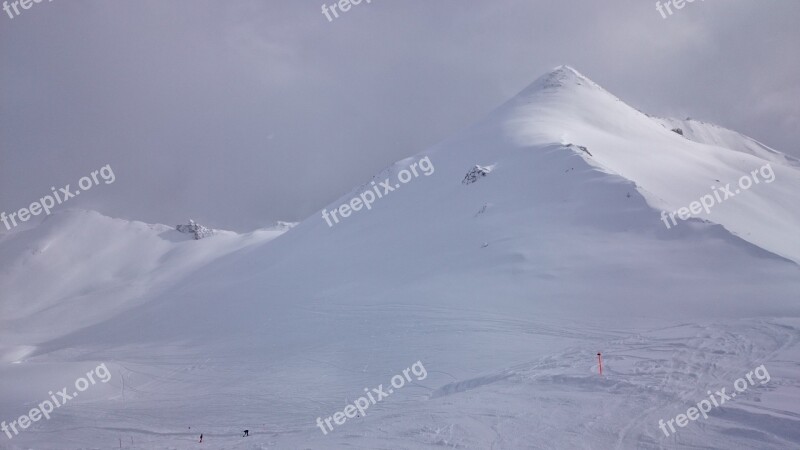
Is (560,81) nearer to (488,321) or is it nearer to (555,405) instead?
(488,321)

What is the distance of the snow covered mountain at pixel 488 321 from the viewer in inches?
515

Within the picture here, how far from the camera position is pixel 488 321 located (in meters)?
23.4

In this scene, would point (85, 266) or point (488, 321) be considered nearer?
point (488, 321)

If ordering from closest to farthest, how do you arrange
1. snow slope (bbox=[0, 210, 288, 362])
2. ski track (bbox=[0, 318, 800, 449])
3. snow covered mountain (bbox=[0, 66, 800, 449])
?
ski track (bbox=[0, 318, 800, 449]) → snow covered mountain (bbox=[0, 66, 800, 449]) → snow slope (bbox=[0, 210, 288, 362])

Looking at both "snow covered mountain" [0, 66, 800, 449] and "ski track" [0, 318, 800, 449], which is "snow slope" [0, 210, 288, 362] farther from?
"ski track" [0, 318, 800, 449]

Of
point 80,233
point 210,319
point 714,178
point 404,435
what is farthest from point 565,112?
point 80,233

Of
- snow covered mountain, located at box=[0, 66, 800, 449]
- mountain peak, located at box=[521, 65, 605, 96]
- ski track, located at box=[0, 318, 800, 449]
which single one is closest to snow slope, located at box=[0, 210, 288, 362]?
snow covered mountain, located at box=[0, 66, 800, 449]

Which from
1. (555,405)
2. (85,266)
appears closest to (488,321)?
(555,405)

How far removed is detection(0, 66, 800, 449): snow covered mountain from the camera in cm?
1308

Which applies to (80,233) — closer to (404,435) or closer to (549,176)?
A: (549,176)

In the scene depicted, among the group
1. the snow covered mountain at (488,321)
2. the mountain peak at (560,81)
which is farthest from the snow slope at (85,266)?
the mountain peak at (560,81)

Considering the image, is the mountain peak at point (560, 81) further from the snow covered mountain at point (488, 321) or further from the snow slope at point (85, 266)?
the snow slope at point (85, 266)

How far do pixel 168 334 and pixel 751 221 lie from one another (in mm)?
39341

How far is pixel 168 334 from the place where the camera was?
1394 inches
